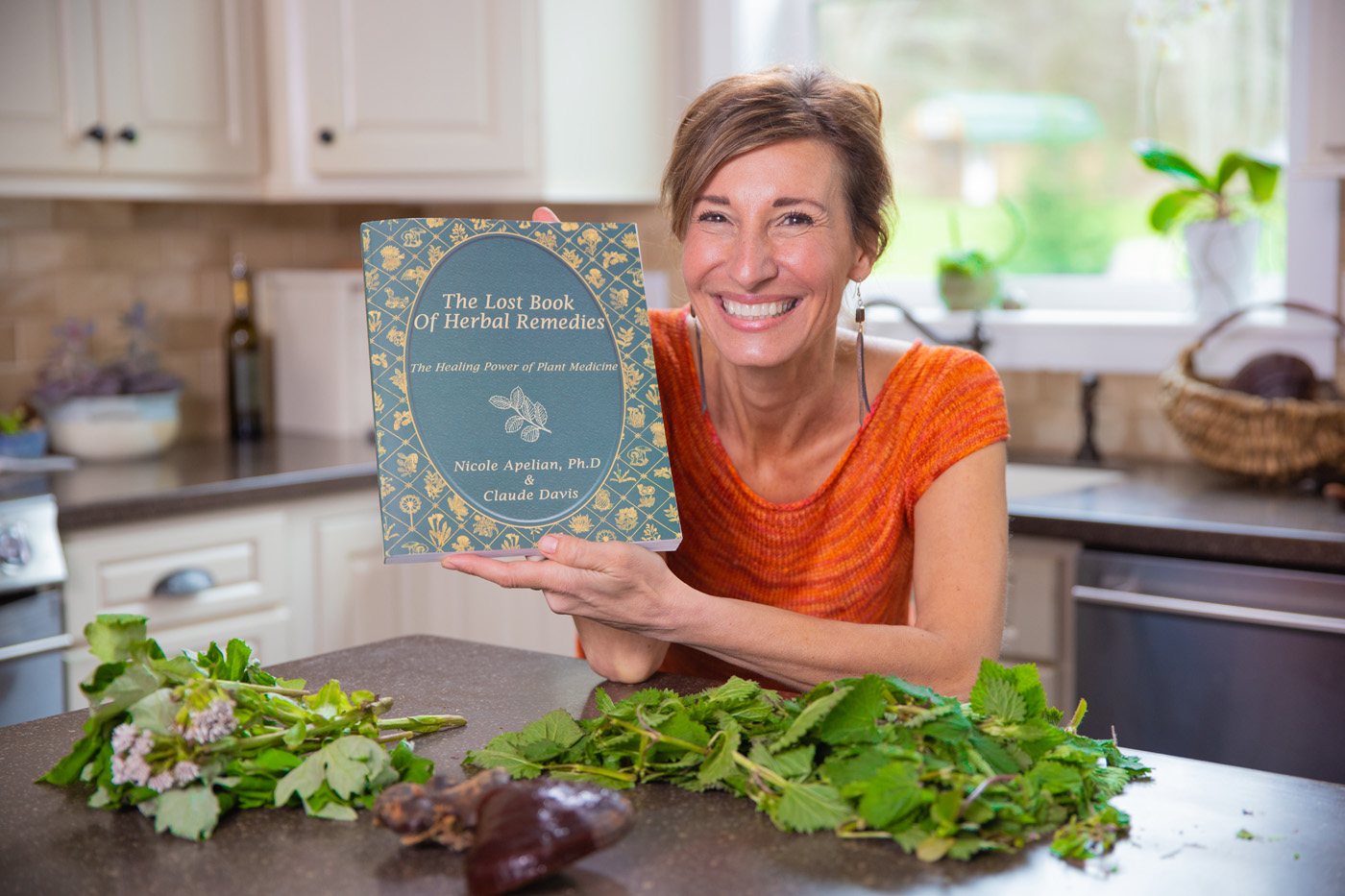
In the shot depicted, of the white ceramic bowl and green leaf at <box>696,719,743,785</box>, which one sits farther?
the white ceramic bowl

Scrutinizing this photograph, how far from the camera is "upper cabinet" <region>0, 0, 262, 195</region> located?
256 centimetres

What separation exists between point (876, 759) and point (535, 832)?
23cm

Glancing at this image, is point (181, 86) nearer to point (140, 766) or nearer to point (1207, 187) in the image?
point (1207, 187)

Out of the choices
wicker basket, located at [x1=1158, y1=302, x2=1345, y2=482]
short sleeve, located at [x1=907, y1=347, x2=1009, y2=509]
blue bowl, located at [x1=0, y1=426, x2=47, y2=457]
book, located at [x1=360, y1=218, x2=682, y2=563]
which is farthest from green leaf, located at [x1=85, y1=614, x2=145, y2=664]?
wicker basket, located at [x1=1158, y1=302, x2=1345, y2=482]

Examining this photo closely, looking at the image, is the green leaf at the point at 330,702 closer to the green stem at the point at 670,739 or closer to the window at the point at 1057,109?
the green stem at the point at 670,739

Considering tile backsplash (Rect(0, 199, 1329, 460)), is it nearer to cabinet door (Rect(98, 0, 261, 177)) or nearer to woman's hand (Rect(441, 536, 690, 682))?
cabinet door (Rect(98, 0, 261, 177))

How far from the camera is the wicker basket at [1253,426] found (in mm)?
2357

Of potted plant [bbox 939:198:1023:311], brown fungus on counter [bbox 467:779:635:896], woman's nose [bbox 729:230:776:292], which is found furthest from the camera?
potted plant [bbox 939:198:1023:311]

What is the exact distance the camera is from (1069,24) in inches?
122

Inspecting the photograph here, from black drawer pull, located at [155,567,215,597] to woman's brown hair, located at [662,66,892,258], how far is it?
53.1 inches

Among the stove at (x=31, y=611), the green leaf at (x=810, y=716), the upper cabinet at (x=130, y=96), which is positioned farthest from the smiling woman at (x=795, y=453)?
the upper cabinet at (x=130, y=96)

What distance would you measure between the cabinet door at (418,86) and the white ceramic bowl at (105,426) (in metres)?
0.65

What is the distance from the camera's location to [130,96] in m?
2.70

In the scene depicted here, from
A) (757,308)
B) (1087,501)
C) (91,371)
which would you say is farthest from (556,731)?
(91,371)
